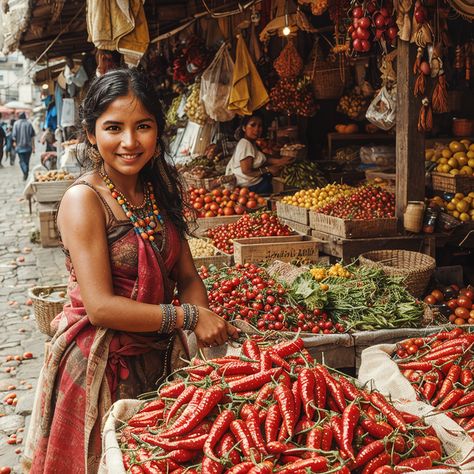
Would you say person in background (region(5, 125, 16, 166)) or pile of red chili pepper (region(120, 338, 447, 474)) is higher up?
person in background (region(5, 125, 16, 166))

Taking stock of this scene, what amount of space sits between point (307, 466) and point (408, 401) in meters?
1.02

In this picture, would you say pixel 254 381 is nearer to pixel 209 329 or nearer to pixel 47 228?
pixel 209 329

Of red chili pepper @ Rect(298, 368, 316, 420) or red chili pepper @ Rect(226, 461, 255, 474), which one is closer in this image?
red chili pepper @ Rect(226, 461, 255, 474)

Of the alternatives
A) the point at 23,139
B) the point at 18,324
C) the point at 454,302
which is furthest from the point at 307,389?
the point at 23,139

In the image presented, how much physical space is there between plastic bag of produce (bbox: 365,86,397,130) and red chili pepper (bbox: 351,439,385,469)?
579cm

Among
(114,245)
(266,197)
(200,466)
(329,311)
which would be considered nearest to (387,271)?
(329,311)

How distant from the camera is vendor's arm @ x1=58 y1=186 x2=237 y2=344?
263 centimetres

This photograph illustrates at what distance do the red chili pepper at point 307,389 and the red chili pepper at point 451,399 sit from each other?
0.94 metres

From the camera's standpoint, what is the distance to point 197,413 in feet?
7.55

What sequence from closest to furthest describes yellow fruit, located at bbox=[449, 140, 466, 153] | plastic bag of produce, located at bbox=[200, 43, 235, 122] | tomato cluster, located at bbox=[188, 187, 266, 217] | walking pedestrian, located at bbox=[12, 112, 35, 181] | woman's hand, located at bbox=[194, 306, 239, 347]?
1. woman's hand, located at bbox=[194, 306, 239, 347]
2. yellow fruit, located at bbox=[449, 140, 466, 153]
3. tomato cluster, located at bbox=[188, 187, 266, 217]
4. plastic bag of produce, located at bbox=[200, 43, 235, 122]
5. walking pedestrian, located at bbox=[12, 112, 35, 181]

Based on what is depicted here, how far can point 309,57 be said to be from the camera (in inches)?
386

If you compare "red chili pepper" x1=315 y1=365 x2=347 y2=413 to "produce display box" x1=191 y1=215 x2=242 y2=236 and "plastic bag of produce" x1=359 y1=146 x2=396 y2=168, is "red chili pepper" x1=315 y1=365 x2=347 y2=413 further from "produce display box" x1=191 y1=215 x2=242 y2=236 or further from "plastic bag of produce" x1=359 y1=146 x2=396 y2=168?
"plastic bag of produce" x1=359 y1=146 x2=396 y2=168

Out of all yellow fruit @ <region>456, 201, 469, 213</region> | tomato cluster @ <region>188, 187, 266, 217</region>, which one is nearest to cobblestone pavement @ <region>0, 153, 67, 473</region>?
tomato cluster @ <region>188, 187, 266, 217</region>

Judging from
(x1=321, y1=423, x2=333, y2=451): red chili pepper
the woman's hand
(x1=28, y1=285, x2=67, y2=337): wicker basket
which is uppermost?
the woman's hand
